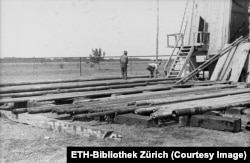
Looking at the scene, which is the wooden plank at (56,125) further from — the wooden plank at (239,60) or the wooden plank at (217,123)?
the wooden plank at (239,60)

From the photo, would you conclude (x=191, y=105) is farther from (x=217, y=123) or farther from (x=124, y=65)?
(x=124, y=65)

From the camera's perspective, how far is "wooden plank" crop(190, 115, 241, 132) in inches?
263

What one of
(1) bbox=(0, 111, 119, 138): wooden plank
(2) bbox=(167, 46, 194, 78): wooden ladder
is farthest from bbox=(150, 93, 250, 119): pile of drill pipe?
(2) bbox=(167, 46, 194, 78): wooden ladder

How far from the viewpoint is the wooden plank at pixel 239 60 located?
15858 millimetres

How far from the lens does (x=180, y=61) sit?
65.5ft

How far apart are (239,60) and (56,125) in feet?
38.4

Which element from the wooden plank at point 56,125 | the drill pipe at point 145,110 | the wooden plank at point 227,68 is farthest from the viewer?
the wooden plank at point 227,68

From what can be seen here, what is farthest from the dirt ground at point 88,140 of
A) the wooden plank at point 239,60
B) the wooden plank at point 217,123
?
the wooden plank at point 239,60

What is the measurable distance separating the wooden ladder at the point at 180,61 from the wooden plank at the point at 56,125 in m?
11.7

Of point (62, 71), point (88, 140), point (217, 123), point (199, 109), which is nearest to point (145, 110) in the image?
point (199, 109)

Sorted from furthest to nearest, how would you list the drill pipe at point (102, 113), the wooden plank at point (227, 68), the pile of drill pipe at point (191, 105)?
the wooden plank at point (227, 68), the pile of drill pipe at point (191, 105), the drill pipe at point (102, 113)

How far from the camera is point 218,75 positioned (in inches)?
657

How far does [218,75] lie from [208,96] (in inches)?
288

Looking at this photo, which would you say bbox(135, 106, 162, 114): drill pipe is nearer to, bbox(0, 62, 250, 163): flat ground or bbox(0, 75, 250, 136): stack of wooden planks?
bbox(0, 75, 250, 136): stack of wooden planks
